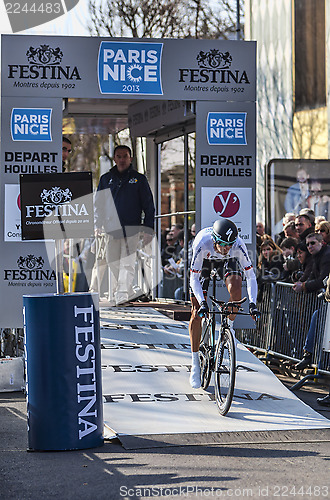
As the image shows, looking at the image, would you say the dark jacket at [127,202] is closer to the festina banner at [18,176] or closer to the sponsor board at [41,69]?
the festina banner at [18,176]

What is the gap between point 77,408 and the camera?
24.9ft

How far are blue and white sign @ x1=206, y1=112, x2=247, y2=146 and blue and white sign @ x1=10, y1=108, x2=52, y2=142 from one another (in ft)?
7.00

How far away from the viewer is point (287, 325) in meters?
12.5

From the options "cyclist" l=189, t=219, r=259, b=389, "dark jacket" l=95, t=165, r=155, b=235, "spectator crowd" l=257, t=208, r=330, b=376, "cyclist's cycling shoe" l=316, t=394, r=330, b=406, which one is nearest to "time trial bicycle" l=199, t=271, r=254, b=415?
"cyclist" l=189, t=219, r=259, b=389

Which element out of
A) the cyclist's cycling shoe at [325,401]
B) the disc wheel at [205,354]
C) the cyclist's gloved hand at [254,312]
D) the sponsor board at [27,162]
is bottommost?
the cyclist's cycling shoe at [325,401]

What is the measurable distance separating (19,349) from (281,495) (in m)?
6.37

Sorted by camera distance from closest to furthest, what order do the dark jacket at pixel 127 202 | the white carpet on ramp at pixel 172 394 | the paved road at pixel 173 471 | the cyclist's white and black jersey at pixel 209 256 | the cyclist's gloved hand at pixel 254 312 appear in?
1. the paved road at pixel 173 471
2. the white carpet on ramp at pixel 172 394
3. the cyclist's gloved hand at pixel 254 312
4. the cyclist's white and black jersey at pixel 209 256
5. the dark jacket at pixel 127 202

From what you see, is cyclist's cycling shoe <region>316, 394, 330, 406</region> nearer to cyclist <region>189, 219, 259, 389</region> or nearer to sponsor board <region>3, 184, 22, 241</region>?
cyclist <region>189, 219, 259, 389</region>

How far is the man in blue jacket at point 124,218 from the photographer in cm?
1384

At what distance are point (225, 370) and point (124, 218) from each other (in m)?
5.48

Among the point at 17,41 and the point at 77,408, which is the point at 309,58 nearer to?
the point at 17,41

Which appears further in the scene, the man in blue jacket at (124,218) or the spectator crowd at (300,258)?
the man in blue jacket at (124,218)

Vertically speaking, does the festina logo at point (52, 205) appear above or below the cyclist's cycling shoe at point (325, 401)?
above

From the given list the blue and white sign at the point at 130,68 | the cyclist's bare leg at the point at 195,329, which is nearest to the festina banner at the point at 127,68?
the blue and white sign at the point at 130,68
